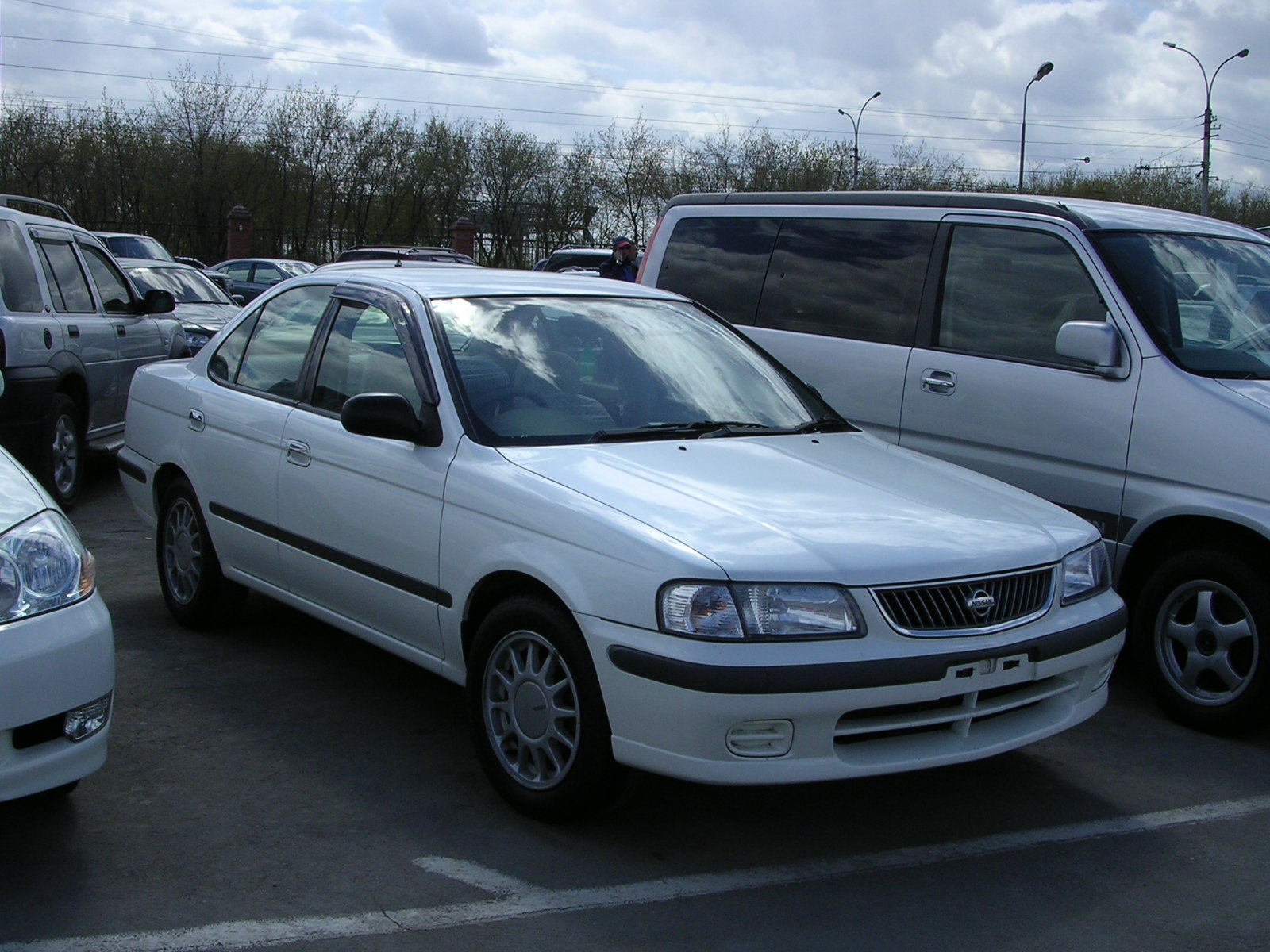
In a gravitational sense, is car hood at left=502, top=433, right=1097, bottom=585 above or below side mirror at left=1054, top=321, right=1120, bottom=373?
below

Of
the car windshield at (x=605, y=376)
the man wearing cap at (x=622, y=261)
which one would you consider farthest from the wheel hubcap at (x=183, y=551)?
the man wearing cap at (x=622, y=261)

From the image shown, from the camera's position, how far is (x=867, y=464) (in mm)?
4469

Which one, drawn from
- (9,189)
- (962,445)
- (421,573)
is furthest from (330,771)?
(9,189)

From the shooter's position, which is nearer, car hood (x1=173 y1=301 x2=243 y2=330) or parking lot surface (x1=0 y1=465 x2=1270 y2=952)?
parking lot surface (x1=0 y1=465 x2=1270 y2=952)

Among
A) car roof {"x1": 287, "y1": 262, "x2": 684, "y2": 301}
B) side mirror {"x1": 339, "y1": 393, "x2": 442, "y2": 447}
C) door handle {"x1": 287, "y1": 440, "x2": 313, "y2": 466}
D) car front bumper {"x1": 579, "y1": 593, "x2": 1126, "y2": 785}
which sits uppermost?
car roof {"x1": 287, "y1": 262, "x2": 684, "y2": 301}

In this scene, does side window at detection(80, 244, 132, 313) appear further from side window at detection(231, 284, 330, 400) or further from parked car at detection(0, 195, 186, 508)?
side window at detection(231, 284, 330, 400)

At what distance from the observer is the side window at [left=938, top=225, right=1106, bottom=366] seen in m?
5.63

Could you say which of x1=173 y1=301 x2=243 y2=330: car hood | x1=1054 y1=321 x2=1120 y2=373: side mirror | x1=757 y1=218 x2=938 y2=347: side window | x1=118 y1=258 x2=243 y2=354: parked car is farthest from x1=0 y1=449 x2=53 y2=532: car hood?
x1=173 y1=301 x2=243 y2=330: car hood

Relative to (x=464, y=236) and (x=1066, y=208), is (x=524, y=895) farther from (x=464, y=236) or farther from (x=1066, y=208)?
(x=464, y=236)

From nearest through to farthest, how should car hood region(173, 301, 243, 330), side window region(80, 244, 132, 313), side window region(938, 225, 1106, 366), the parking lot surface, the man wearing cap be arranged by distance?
the parking lot surface < side window region(938, 225, 1106, 366) < side window region(80, 244, 132, 313) < the man wearing cap < car hood region(173, 301, 243, 330)

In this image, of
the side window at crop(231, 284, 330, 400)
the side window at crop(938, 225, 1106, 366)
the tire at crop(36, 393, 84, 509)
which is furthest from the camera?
the tire at crop(36, 393, 84, 509)

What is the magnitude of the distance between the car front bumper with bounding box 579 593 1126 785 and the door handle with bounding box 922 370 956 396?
93.3 inches

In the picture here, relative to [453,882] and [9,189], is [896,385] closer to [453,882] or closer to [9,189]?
[453,882]

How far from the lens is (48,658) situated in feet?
11.0
